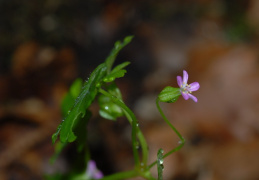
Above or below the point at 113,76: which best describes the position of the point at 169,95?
below

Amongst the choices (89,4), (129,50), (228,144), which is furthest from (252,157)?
(89,4)

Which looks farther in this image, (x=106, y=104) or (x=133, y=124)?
(x=106, y=104)

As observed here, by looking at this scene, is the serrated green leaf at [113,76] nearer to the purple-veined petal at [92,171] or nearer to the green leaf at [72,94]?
the green leaf at [72,94]

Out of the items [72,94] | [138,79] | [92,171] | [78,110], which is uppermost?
[138,79]

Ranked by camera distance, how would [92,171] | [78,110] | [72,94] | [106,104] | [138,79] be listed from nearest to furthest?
[78,110]
[106,104]
[72,94]
[92,171]
[138,79]

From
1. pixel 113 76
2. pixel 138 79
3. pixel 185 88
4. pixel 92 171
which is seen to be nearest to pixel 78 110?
pixel 113 76

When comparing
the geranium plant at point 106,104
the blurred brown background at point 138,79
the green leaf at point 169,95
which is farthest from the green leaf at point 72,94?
the blurred brown background at point 138,79

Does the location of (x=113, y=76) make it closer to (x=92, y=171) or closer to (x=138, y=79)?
(x=92, y=171)

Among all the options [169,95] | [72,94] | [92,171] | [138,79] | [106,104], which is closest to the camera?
[169,95]

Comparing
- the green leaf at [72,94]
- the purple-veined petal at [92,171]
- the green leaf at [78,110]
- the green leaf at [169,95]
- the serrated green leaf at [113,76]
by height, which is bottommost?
the purple-veined petal at [92,171]

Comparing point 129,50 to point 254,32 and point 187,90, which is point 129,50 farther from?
point 187,90
